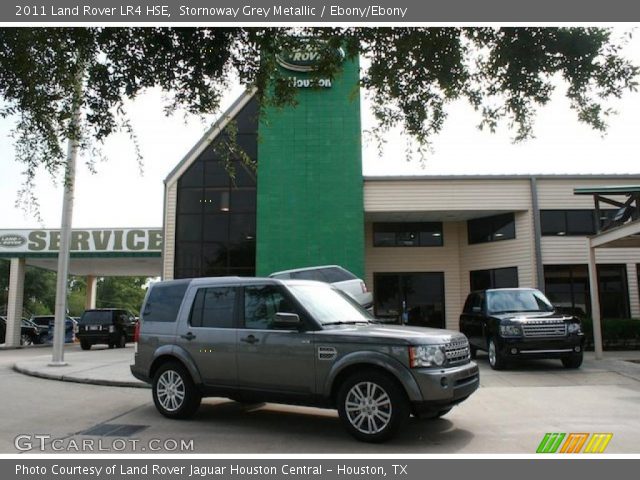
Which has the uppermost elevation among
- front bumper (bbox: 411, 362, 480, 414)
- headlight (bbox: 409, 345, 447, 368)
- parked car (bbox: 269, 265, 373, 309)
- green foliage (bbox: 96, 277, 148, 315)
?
green foliage (bbox: 96, 277, 148, 315)

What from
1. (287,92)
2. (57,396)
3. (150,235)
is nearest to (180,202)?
(150,235)

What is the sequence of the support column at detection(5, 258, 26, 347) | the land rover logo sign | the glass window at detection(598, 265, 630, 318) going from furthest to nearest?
the support column at detection(5, 258, 26, 347), the land rover logo sign, the glass window at detection(598, 265, 630, 318)

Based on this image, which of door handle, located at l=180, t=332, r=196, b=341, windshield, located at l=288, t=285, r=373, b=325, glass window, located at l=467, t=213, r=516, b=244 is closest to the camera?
windshield, located at l=288, t=285, r=373, b=325

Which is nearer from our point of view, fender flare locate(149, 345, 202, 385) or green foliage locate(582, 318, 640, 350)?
fender flare locate(149, 345, 202, 385)

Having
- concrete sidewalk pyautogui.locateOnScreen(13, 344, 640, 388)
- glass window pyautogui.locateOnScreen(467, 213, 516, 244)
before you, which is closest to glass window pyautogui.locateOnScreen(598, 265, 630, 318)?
glass window pyautogui.locateOnScreen(467, 213, 516, 244)

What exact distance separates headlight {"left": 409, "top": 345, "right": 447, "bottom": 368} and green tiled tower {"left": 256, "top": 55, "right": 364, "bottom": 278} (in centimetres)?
1436

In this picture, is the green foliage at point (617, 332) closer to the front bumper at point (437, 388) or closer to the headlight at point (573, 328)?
the headlight at point (573, 328)

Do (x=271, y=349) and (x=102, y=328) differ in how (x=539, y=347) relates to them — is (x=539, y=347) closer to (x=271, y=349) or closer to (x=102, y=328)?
(x=271, y=349)

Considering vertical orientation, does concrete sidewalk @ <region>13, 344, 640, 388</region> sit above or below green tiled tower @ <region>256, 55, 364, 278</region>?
below

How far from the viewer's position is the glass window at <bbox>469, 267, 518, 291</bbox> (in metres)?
20.9

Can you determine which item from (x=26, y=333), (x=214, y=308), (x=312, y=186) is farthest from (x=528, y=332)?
(x=26, y=333)

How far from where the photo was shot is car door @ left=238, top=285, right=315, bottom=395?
646cm

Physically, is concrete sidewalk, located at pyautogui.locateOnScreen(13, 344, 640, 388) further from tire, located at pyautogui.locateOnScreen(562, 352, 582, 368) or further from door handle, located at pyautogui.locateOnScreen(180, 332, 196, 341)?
door handle, located at pyautogui.locateOnScreen(180, 332, 196, 341)

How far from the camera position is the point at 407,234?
22734mm
